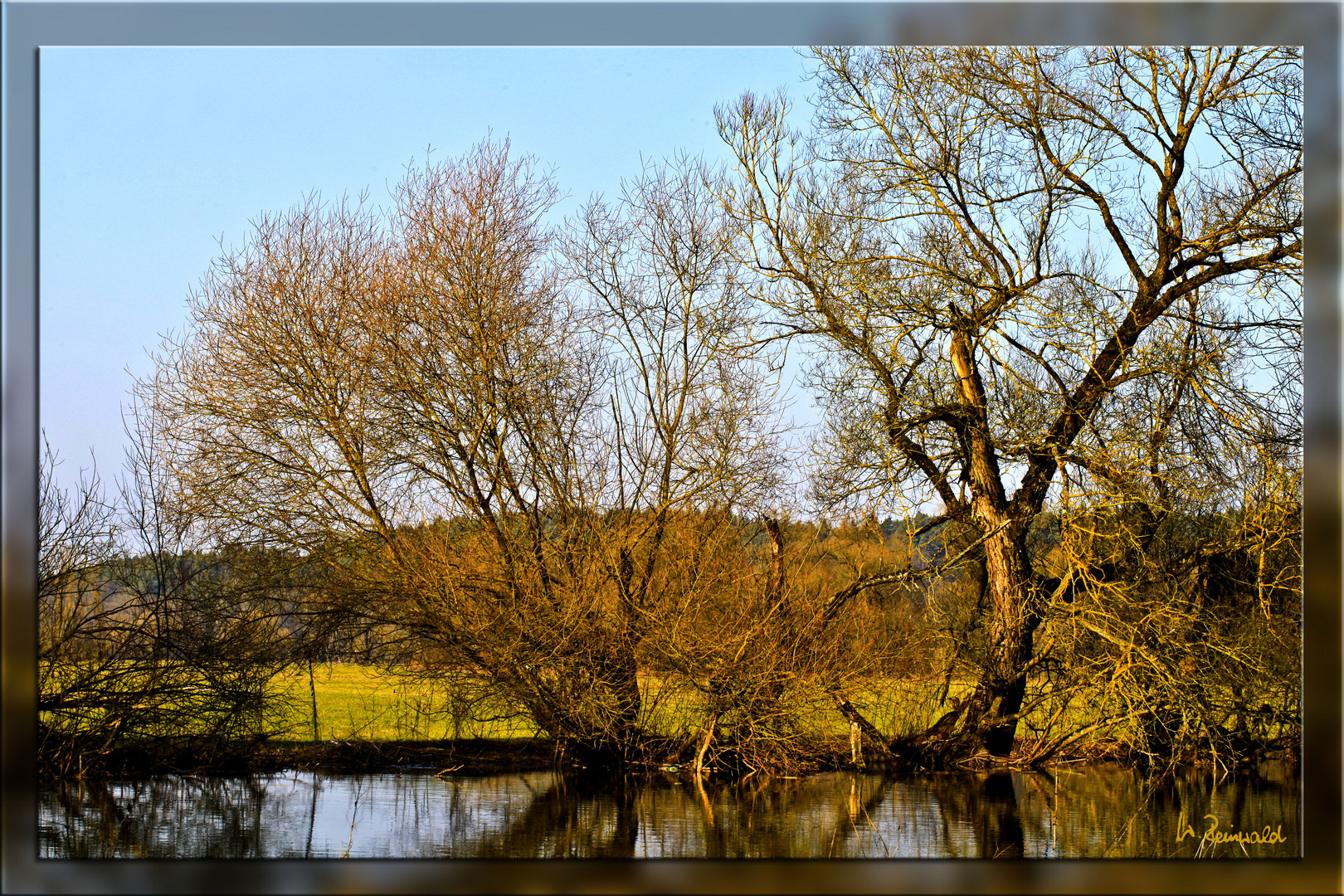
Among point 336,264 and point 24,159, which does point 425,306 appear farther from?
point 24,159

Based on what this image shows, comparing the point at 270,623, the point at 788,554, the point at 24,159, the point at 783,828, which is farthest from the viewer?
the point at 270,623

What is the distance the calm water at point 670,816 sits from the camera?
761 cm

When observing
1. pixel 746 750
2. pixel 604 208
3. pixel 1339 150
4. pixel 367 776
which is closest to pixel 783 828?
pixel 746 750

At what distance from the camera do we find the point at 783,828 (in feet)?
27.3

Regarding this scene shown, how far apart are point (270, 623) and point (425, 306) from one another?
3.71m

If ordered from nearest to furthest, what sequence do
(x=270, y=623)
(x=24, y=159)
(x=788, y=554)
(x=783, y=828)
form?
(x=24, y=159) → (x=783, y=828) → (x=788, y=554) → (x=270, y=623)
